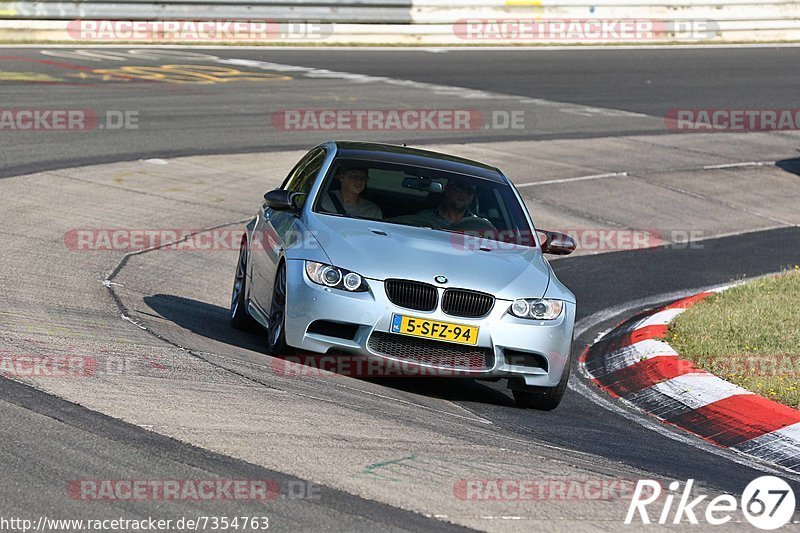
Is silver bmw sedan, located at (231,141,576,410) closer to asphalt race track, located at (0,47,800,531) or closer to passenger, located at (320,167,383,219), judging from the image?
passenger, located at (320,167,383,219)

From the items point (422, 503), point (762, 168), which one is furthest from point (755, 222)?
point (422, 503)

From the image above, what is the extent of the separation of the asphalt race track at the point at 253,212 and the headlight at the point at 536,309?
609 mm

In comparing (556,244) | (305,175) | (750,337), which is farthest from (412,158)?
(750,337)

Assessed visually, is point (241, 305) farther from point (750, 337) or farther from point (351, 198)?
point (750, 337)

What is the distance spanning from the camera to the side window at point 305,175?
9.30 meters

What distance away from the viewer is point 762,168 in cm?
1938

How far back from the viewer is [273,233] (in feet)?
29.9

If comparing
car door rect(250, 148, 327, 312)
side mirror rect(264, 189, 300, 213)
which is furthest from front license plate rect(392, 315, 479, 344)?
side mirror rect(264, 189, 300, 213)

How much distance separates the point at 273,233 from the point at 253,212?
5.56 meters

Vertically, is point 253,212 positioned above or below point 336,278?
below

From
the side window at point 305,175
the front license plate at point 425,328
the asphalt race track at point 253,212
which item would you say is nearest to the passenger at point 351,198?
the side window at point 305,175

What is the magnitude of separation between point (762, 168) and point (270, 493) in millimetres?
15560

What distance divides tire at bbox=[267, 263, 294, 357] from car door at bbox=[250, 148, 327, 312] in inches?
6.3

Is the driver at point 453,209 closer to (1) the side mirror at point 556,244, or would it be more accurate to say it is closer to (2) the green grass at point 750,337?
(1) the side mirror at point 556,244
